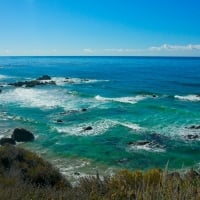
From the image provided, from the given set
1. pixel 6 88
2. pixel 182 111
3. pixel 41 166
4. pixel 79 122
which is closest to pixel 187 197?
pixel 41 166

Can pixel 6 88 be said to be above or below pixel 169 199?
below

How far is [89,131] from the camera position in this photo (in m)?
38.5

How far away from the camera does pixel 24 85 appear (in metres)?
83.5

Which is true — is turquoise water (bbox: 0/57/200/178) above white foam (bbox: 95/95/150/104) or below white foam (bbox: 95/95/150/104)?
below

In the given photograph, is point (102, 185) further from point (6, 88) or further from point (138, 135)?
point (6, 88)

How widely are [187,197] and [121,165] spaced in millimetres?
22401

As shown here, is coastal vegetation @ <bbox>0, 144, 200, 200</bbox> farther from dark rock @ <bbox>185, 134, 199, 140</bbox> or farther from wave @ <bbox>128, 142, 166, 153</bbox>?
dark rock @ <bbox>185, 134, 199, 140</bbox>

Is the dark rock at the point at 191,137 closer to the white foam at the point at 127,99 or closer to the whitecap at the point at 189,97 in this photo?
the white foam at the point at 127,99

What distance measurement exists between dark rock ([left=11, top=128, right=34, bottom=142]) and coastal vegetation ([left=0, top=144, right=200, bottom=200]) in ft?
41.6

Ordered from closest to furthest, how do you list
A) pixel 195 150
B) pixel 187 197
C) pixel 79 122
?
pixel 187 197 < pixel 195 150 < pixel 79 122

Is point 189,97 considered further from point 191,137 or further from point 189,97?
point 191,137

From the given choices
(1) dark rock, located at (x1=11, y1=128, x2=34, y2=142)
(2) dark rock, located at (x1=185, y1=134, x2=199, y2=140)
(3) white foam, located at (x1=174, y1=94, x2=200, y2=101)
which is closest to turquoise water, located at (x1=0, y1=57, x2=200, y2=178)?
(3) white foam, located at (x1=174, y1=94, x2=200, y2=101)

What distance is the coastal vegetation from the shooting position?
6371 mm

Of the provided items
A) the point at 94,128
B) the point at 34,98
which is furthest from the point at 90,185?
the point at 34,98
